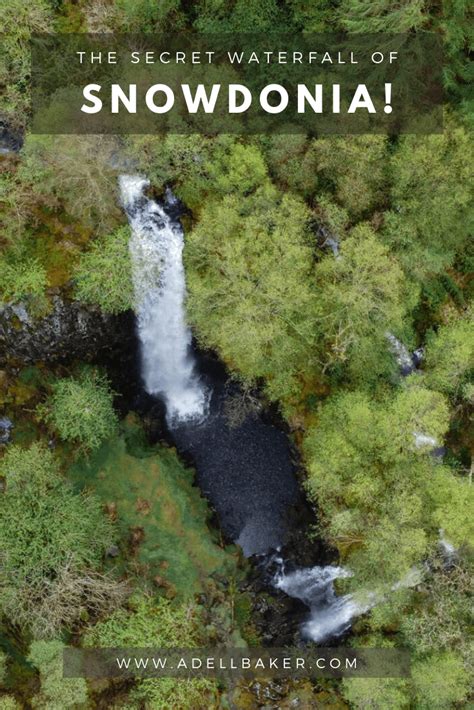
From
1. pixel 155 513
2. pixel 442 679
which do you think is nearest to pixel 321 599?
pixel 442 679

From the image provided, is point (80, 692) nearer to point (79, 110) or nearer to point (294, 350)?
point (294, 350)

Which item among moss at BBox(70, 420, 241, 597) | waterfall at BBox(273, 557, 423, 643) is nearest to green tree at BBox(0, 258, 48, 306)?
moss at BBox(70, 420, 241, 597)

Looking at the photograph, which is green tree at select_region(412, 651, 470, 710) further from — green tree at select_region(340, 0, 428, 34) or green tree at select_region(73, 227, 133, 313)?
green tree at select_region(340, 0, 428, 34)

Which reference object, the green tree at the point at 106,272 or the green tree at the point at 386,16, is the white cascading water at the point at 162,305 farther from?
the green tree at the point at 386,16

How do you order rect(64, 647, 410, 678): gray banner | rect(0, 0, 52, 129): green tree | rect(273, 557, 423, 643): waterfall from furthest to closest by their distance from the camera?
rect(273, 557, 423, 643): waterfall
rect(64, 647, 410, 678): gray banner
rect(0, 0, 52, 129): green tree

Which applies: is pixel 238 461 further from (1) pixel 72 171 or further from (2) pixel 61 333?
(1) pixel 72 171

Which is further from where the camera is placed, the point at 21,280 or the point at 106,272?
the point at 106,272
